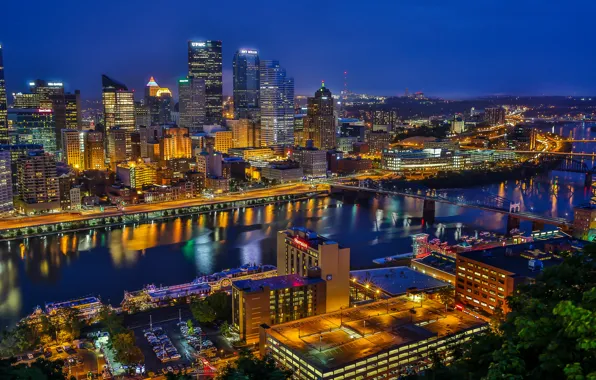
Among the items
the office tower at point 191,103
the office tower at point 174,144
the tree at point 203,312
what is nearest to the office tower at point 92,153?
the office tower at point 174,144

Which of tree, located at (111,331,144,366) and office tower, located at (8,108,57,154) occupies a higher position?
office tower, located at (8,108,57,154)

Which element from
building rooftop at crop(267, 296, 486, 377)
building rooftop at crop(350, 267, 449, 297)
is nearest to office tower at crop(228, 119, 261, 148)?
building rooftop at crop(350, 267, 449, 297)

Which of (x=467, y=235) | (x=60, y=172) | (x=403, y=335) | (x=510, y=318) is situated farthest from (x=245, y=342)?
(x=60, y=172)

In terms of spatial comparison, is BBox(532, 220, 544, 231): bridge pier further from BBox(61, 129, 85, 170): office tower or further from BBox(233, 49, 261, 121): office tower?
BBox(233, 49, 261, 121): office tower

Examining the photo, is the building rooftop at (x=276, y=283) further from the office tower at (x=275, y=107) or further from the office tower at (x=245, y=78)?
the office tower at (x=245, y=78)

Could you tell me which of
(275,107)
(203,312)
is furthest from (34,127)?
(203,312)
